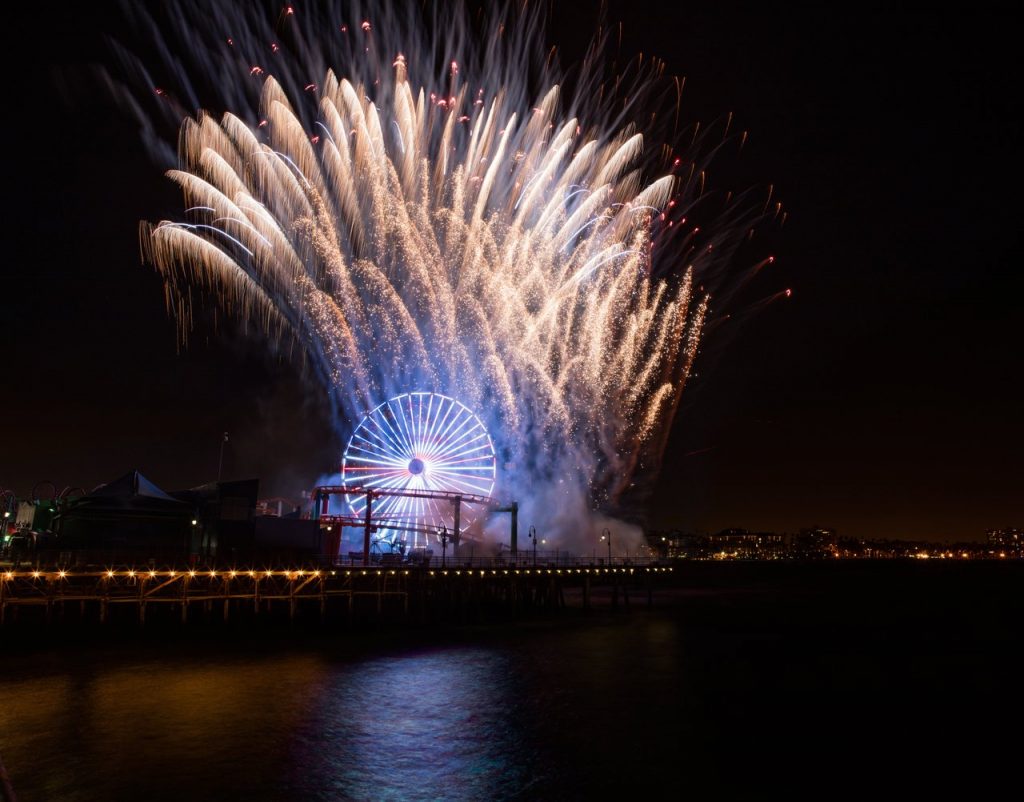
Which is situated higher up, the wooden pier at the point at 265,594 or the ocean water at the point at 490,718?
the wooden pier at the point at 265,594

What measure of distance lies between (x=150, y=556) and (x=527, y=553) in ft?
117

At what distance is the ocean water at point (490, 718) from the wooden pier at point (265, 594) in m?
2.67

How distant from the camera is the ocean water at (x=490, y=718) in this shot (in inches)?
754

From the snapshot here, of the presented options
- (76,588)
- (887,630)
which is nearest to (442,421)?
(76,588)

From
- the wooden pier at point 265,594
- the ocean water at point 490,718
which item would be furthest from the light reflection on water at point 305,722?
the wooden pier at point 265,594

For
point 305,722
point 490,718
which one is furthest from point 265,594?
point 490,718

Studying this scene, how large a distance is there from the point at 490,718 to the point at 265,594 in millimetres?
25106

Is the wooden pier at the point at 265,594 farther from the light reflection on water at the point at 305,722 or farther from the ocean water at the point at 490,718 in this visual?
the light reflection on water at the point at 305,722

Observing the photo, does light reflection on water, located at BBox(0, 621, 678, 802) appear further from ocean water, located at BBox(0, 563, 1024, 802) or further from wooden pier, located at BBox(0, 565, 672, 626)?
wooden pier, located at BBox(0, 565, 672, 626)

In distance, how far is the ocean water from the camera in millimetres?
19156

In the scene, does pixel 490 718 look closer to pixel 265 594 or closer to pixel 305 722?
pixel 305 722

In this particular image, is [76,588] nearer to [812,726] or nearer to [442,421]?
[442,421]

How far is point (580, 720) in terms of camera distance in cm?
2566

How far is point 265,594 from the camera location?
4606 centimetres
